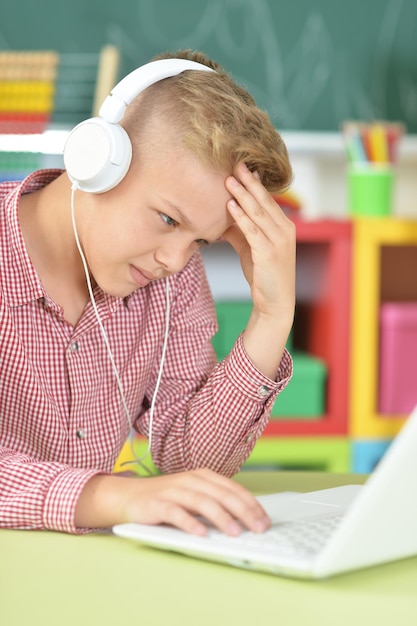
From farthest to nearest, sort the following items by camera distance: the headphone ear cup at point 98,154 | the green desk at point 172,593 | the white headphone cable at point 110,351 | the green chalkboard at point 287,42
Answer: the green chalkboard at point 287,42, the white headphone cable at point 110,351, the headphone ear cup at point 98,154, the green desk at point 172,593

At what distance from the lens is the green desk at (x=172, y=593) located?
1.92ft

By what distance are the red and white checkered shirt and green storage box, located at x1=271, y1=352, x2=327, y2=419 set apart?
0.98m

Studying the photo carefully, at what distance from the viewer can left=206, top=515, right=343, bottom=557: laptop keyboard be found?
0.68 meters

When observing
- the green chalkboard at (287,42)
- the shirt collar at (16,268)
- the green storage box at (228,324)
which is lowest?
the green storage box at (228,324)

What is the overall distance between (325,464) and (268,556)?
5.62ft

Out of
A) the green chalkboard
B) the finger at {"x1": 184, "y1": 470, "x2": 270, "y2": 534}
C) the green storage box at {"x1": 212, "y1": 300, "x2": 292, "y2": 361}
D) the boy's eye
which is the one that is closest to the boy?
the boy's eye

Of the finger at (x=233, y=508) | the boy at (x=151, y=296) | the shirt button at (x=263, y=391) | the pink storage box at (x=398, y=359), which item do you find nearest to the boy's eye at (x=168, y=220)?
the boy at (x=151, y=296)

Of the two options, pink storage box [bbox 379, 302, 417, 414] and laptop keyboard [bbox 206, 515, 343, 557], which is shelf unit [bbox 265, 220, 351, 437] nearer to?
pink storage box [bbox 379, 302, 417, 414]

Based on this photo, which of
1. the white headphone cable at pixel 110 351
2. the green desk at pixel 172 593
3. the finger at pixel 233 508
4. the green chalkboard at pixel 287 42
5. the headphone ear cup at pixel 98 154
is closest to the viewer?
the green desk at pixel 172 593

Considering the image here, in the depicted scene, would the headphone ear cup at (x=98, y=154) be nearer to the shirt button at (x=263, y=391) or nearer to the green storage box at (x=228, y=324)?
the shirt button at (x=263, y=391)

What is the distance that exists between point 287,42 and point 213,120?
1.59 metres

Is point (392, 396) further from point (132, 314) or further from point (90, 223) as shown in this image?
point (90, 223)

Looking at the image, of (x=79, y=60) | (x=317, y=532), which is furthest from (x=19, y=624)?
(x=79, y=60)

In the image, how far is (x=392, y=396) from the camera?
92.5 inches
